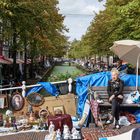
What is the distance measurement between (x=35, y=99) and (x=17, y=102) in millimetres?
545

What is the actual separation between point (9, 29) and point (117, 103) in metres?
11.0

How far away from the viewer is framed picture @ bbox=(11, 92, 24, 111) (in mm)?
13352

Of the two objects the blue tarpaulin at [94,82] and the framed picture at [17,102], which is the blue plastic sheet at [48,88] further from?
the blue tarpaulin at [94,82]

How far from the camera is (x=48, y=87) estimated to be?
1359 centimetres

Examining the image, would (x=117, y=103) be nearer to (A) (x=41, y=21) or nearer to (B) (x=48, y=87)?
(B) (x=48, y=87)

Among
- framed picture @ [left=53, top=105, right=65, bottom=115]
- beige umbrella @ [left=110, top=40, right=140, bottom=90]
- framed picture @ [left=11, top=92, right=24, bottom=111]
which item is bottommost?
framed picture @ [left=53, top=105, right=65, bottom=115]

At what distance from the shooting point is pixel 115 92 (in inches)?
471

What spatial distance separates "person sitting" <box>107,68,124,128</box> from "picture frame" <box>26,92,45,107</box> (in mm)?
2267

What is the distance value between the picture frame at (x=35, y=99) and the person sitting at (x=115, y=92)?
2.27 metres

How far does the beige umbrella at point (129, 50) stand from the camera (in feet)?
43.7

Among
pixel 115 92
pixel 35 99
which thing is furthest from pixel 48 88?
pixel 115 92

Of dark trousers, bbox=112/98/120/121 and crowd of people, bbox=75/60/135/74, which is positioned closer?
dark trousers, bbox=112/98/120/121

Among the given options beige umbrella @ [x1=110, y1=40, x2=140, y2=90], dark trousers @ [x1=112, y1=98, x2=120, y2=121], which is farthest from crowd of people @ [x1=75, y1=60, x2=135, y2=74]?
dark trousers @ [x1=112, y1=98, x2=120, y2=121]

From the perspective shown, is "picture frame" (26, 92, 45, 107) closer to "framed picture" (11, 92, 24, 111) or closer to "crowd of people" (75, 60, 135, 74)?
"framed picture" (11, 92, 24, 111)
